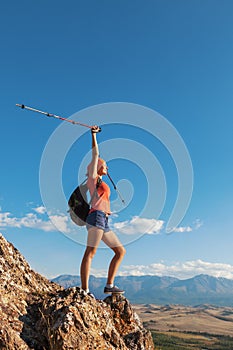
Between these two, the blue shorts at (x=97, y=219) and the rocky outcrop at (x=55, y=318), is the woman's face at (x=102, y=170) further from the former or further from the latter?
the rocky outcrop at (x=55, y=318)

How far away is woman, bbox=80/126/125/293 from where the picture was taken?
25.6ft

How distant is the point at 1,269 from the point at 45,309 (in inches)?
51.6

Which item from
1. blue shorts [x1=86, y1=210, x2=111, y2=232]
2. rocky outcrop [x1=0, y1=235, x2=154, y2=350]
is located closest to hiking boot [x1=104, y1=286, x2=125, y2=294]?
rocky outcrop [x1=0, y1=235, x2=154, y2=350]

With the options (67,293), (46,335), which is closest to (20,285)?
(67,293)

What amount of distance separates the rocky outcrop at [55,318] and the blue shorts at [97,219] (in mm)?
1446

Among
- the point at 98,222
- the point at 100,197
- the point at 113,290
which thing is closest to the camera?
the point at 98,222

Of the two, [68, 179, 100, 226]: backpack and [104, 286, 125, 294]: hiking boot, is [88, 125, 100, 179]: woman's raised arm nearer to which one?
[68, 179, 100, 226]: backpack

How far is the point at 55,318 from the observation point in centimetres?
606

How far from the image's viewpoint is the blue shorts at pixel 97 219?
786cm

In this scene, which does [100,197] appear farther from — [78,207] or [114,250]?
[114,250]

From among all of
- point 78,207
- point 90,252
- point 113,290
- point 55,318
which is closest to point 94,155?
point 78,207

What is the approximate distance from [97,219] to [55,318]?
2.38 metres

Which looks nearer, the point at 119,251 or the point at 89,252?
the point at 89,252

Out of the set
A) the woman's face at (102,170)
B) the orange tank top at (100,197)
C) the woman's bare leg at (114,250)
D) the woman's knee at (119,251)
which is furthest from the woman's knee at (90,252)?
the woman's face at (102,170)
